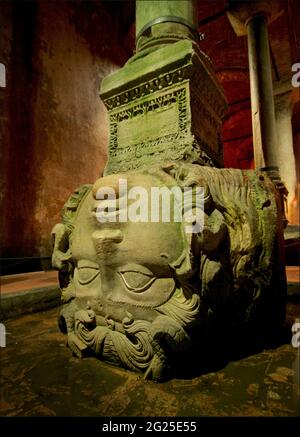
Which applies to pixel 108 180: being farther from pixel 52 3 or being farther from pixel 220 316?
pixel 52 3

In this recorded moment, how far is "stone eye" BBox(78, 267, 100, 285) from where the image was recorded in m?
1.55

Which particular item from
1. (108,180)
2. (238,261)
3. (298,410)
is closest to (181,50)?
(108,180)

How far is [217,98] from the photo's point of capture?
2428mm

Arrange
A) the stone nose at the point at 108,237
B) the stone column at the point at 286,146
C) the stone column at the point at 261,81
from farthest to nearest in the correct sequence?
1. the stone column at the point at 286,146
2. the stone column at the point at 261,81
3. the stone nose at the point at 108,237

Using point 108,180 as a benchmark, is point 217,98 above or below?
above

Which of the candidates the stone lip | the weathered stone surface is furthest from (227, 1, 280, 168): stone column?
the stone lip

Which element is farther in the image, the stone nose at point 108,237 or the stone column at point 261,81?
the stone column at point 261,81

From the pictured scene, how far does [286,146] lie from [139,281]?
281 inches

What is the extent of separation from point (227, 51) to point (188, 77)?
8650 millimetres

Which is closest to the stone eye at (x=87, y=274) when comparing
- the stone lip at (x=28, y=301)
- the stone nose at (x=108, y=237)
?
the stone nose at (x=108, y=237)

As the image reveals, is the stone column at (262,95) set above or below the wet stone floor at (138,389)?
above

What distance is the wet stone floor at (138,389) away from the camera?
104 centimetres

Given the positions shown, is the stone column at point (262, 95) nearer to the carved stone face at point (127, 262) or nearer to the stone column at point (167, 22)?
the stone column at point (167, 22)

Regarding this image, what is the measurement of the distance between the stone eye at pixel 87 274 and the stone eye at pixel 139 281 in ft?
0.82
